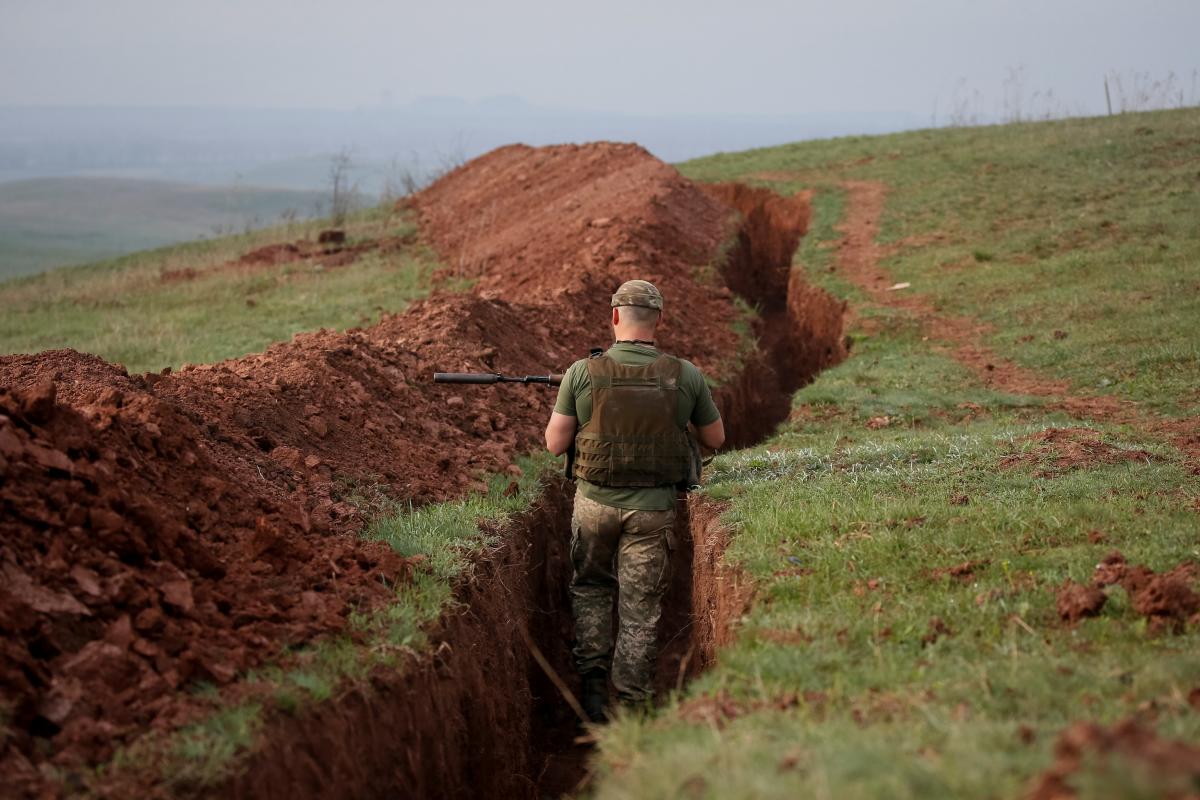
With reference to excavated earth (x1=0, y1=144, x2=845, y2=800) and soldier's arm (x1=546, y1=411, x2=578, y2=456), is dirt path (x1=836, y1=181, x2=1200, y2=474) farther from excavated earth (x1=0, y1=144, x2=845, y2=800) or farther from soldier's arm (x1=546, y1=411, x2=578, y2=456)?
soldier's arm (x1=546, y1=411, x2=578, y2=456)

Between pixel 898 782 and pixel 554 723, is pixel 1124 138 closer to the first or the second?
pixel 554 723

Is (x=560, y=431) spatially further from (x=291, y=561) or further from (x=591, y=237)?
(x=591, y=237)

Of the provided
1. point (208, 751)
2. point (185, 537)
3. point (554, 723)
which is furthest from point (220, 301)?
point (208, 751)

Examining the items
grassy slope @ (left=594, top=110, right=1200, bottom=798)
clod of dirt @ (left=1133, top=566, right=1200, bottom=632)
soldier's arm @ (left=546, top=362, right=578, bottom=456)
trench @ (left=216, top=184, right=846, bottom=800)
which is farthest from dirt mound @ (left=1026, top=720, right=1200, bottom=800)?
soldier's arm @ (left=546, top=362, right=578, bottom=456)

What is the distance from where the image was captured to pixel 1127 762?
2.54 metres

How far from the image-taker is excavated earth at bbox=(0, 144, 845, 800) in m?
4.29

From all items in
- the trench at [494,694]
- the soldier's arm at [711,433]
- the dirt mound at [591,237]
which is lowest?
the trench at [494,694]

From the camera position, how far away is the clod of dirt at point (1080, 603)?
15.2 feet

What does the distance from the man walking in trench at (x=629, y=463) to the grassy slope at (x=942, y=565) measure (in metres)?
0.59

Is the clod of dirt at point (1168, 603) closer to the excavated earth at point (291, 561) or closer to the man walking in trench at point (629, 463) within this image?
the excavated earth at point (291, 561)

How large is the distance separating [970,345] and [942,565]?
8.44m

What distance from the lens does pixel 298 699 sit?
4547mm

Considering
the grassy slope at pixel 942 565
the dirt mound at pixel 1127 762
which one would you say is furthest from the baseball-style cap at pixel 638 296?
the dirt mound at pixel 1127 762

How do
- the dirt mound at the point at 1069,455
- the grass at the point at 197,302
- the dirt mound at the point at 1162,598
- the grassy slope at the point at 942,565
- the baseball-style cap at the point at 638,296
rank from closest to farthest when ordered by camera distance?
the grassy slope at the point at 942,565 → the dirt mound at the point at 1162,598 → the baseball-style cap at the point at 638,296 → the dirt mound at the point at 1069,455 → the grass at the point at 197,302
